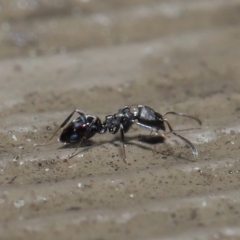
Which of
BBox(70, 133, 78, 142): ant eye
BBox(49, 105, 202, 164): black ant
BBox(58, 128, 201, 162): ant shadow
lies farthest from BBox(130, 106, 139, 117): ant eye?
BBox(70, 133, 78, 142): ant eye

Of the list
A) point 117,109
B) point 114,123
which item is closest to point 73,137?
point 114,123

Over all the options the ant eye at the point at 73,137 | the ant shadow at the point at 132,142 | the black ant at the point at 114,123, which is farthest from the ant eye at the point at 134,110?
the ant eye at the point at 73,137

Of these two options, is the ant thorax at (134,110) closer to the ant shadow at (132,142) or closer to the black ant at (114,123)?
the black ant at (114,123)

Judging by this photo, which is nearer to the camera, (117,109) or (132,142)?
(132,142)

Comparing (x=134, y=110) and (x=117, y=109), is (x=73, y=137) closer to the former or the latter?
(x=134, y=110)

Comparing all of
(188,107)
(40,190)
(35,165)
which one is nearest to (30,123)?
(35,165)

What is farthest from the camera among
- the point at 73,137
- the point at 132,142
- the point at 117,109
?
the point at 117,109

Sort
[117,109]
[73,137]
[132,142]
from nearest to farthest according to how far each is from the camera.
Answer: [73,137] → [132,142] → [117,109]

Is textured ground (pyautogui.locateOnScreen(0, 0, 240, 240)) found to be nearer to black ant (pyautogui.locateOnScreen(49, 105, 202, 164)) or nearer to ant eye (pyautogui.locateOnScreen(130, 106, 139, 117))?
black ant (pyautogui.locateOnScreen(49, 105, 202, 164))
